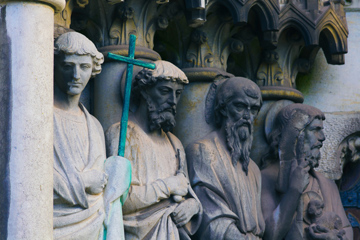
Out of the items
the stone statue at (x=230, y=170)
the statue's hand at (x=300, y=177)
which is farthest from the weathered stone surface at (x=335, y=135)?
the stone statue at (x=230, y=170)

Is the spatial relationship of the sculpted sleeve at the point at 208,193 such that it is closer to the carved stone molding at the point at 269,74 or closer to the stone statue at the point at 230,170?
the stone statue at the point at 230,170

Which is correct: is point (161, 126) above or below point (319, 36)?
below

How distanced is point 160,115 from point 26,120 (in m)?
1.33

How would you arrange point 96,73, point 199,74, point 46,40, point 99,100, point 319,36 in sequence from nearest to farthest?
point 46,40
point 96,73
point 99,100
point 199,74
point 319,36

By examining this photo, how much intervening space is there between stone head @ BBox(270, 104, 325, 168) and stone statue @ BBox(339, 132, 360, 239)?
76 cm

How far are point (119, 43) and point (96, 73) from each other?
646 mm

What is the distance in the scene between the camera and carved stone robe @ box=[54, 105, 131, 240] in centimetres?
593

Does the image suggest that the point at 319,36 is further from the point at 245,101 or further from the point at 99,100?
the point at 99,100

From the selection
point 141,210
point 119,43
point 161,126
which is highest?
point 119,43

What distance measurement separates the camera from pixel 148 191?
657cm

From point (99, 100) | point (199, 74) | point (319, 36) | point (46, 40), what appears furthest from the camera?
point (319, 36)

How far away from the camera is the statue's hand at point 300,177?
7434 mm

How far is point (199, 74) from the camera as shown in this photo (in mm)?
7512

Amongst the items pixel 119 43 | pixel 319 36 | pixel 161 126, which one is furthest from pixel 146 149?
pixel 319 36
